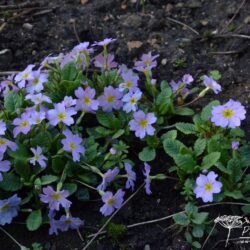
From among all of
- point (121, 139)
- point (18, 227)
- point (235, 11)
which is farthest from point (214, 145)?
point (235, 11)

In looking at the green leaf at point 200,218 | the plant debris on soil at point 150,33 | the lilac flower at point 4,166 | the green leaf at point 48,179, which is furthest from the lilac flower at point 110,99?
the green leaf at point 200,218

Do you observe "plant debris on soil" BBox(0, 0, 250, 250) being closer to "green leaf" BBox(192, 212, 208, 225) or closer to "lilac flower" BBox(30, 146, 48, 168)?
"green leaf" BBox(192, 212, 208, 225)

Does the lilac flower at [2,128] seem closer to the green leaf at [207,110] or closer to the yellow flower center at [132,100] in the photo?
the yellow flower center at [132,100]

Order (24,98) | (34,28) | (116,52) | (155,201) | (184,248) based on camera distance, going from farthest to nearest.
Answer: (34,28), (116,52), (24,98), (155,201), (184,248)

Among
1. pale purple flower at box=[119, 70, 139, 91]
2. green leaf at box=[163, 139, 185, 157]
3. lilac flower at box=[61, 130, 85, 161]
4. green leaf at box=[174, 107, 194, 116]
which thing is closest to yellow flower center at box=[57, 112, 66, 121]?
lilac flower at box=[61, 130, 85, 161]

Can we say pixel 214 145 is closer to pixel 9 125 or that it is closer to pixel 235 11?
pixel 9 125

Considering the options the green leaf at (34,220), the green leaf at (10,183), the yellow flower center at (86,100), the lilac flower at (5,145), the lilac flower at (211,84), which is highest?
the lilac flower at (5,145)

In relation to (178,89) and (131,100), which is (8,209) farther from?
(178,89)
